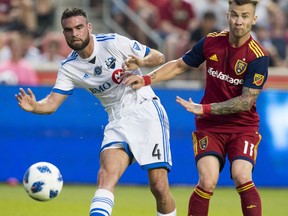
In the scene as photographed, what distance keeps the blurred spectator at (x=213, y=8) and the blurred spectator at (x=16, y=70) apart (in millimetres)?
4308

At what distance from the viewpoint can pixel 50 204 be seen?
13.0 metres

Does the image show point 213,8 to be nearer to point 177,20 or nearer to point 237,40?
point 177,20

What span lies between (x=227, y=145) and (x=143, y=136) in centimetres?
92

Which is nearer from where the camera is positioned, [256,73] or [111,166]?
[256,73]

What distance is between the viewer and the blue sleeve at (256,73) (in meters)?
9.07

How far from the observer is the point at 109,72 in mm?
9672

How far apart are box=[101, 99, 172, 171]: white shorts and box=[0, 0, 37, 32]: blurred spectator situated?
946cm

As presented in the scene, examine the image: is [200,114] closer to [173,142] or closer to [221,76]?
[221,76]

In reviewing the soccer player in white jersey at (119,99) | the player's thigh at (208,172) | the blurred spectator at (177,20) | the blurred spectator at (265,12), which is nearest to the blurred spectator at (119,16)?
the blurred spectator at (177,20)

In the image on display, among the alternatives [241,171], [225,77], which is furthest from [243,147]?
[225,77]

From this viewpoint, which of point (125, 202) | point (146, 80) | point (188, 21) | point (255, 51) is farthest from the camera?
point (188, 21)

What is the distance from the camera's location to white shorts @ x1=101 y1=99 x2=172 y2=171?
9.45 m

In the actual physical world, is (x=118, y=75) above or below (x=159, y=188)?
above

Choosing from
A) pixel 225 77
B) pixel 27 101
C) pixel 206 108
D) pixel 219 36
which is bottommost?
pixel 206 108
